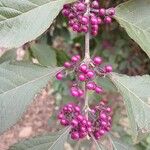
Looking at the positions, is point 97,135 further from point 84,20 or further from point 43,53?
point 43,53

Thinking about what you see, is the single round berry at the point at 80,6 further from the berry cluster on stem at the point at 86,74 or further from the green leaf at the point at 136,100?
the green leaf at the point at 136,100

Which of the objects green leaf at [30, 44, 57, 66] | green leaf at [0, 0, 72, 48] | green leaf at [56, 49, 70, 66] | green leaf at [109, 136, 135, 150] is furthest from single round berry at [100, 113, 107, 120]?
green leaf at [56, 49, 70, 66]

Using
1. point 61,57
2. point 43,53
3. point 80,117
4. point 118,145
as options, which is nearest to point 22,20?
point 80,117

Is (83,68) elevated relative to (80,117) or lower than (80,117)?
elevated

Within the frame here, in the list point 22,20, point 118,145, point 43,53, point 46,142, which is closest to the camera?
point 22,20

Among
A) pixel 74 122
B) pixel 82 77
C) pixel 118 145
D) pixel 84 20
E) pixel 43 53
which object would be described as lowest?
pixel 118 145

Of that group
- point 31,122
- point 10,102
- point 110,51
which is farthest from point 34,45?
point 31,122
